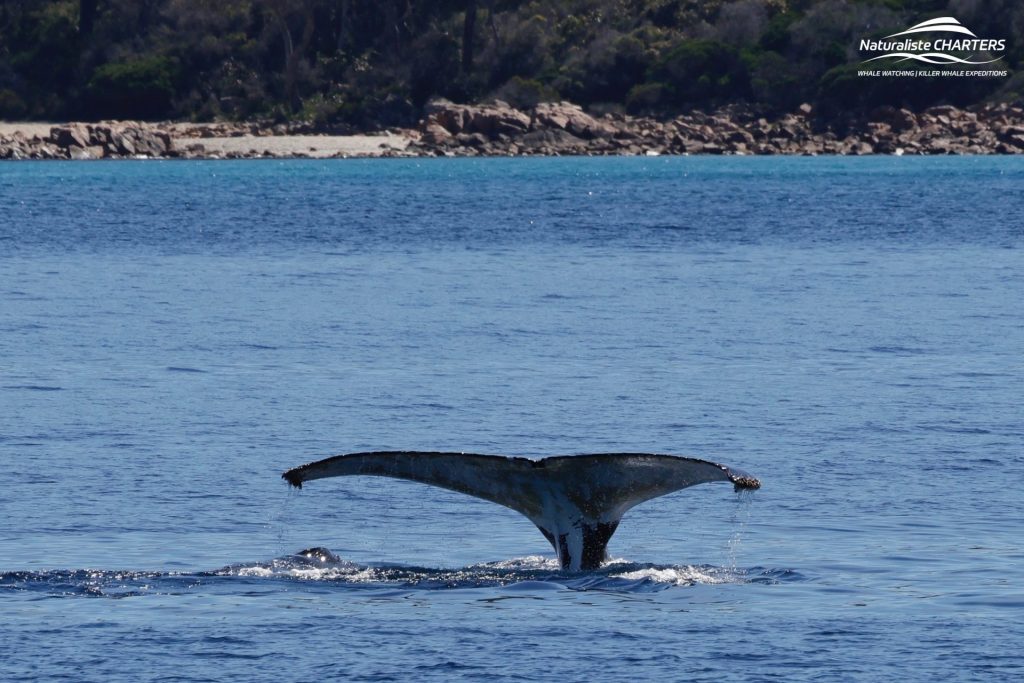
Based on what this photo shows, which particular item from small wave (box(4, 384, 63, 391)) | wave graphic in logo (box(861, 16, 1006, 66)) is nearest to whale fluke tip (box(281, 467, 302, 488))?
small wave (box(4, 384, 63, 391))

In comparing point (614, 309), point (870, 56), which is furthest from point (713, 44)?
point (614, 309)

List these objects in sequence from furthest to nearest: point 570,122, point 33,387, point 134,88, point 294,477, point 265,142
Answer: point 134,88
point 265,142
point 570,122
point 33,387
point 294,477

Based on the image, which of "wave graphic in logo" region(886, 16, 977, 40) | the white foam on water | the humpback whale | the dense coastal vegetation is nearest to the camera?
the humpback whale

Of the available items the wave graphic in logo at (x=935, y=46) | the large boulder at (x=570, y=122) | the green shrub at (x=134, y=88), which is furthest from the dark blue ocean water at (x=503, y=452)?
the green shrub at (x=134, y=88)

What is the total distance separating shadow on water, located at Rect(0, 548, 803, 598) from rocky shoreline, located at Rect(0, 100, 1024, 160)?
4860 inches

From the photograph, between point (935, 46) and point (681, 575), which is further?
point (935, 46)

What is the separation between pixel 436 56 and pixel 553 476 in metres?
141

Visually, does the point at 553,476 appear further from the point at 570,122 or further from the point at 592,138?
the point at 570,122

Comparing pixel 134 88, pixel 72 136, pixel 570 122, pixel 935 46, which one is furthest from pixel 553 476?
pixel 134 88

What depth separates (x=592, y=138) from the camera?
457 feet

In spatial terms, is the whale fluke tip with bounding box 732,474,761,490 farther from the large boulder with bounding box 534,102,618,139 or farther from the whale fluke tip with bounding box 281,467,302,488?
the large boulder with bounding box 534,102,618,139

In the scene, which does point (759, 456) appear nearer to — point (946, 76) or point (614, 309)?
point (614, 309)

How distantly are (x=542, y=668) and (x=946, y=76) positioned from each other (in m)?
136

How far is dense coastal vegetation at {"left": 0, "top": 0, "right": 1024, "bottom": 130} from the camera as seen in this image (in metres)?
143
